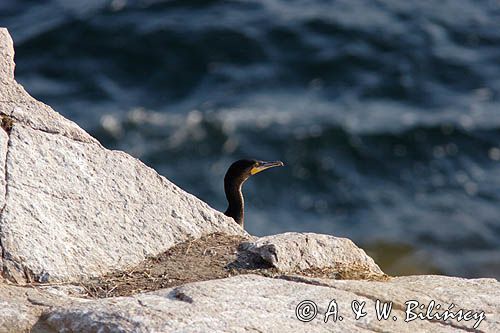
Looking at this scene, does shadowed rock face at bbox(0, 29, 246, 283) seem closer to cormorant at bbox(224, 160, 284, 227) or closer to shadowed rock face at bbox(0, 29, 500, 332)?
A: shadowed rock face at bbox(0, 29, 500, 332)

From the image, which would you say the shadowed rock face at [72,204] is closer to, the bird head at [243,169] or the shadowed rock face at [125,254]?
the shadowed rock face at [125,254]

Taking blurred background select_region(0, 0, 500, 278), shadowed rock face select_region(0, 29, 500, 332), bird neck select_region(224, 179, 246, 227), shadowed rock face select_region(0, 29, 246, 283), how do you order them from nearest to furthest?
shadowed rock face select_region(0, 29, 500, 332)
shadowed rock face select_region(0, 29, 246, 283)
bird neck select_region(224, 179, 246, 227)
blurred background select_region(0, 0, 500, 278)

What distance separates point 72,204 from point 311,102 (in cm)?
1180

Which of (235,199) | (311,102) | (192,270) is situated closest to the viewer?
(192,270)

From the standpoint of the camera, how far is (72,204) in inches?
260

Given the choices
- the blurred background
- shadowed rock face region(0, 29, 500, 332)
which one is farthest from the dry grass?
the blurred background

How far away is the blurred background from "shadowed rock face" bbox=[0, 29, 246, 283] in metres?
8.02

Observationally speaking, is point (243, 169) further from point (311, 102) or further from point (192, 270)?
point (311, 102)

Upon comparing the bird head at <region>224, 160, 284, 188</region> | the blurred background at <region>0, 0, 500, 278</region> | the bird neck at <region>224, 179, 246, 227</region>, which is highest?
the blurred background at <region>0, 0, 500, 278</region>

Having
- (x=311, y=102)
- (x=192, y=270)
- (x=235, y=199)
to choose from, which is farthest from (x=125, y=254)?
(x=311, y=102)

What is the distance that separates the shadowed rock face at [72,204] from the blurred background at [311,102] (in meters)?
8.02

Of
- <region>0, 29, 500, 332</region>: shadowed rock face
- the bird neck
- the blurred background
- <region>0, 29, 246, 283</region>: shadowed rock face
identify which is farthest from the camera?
the blurred background

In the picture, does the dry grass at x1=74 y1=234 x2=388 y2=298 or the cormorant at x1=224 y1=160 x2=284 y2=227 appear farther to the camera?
the cormorant at x1=224 y1=160 x2=284 y2=227

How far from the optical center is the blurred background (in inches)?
630
